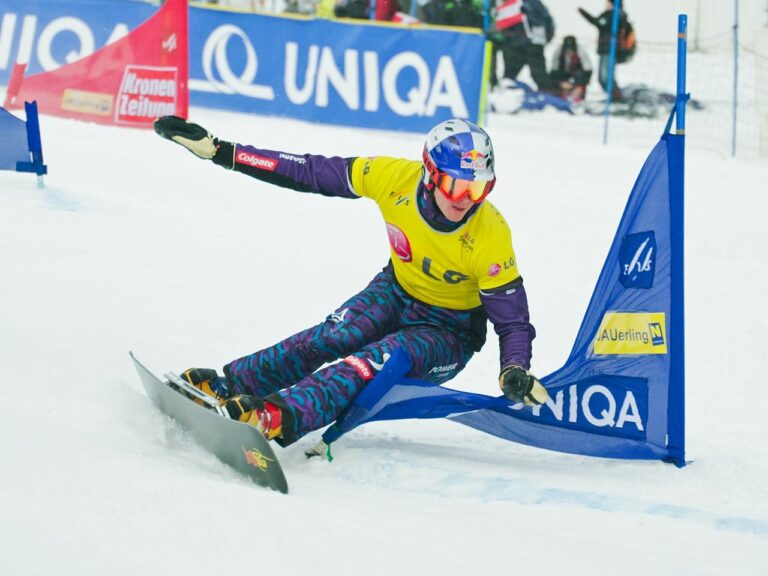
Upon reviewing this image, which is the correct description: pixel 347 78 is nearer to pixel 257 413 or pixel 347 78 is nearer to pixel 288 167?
pixel 288 167

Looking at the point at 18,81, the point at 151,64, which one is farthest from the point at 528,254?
the point at 18,81

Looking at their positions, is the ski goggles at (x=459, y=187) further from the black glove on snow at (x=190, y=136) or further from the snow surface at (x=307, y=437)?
the snow surface at (x=307, y=437)

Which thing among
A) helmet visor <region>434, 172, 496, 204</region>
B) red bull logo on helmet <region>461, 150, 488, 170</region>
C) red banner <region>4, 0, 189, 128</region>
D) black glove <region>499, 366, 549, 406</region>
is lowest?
black glove <region>499, 366, 549, 406</region>

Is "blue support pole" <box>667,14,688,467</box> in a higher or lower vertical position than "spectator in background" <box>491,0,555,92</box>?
lower

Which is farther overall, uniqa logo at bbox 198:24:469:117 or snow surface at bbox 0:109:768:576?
uniqa logo at bbox 198:24:469:117

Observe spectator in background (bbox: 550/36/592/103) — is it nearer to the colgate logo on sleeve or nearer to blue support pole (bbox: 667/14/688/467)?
blue support pole (bbox: 667/14/688/467)

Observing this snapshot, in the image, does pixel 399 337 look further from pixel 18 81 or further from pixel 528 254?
pixel 18 81

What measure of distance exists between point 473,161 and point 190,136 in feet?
4.16

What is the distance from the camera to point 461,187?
457 cm

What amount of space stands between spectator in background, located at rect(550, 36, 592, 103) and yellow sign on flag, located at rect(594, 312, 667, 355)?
9333 millimetres

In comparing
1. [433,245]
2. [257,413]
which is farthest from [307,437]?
[433,245]

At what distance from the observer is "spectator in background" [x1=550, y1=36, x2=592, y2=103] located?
13.8 m

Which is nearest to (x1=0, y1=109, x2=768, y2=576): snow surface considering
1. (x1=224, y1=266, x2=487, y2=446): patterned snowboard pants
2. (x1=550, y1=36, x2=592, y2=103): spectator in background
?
(x1=224, y1=266, x2=487, y2=446): patterned snowboard pants

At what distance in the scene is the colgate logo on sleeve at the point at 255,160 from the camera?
4.99m
